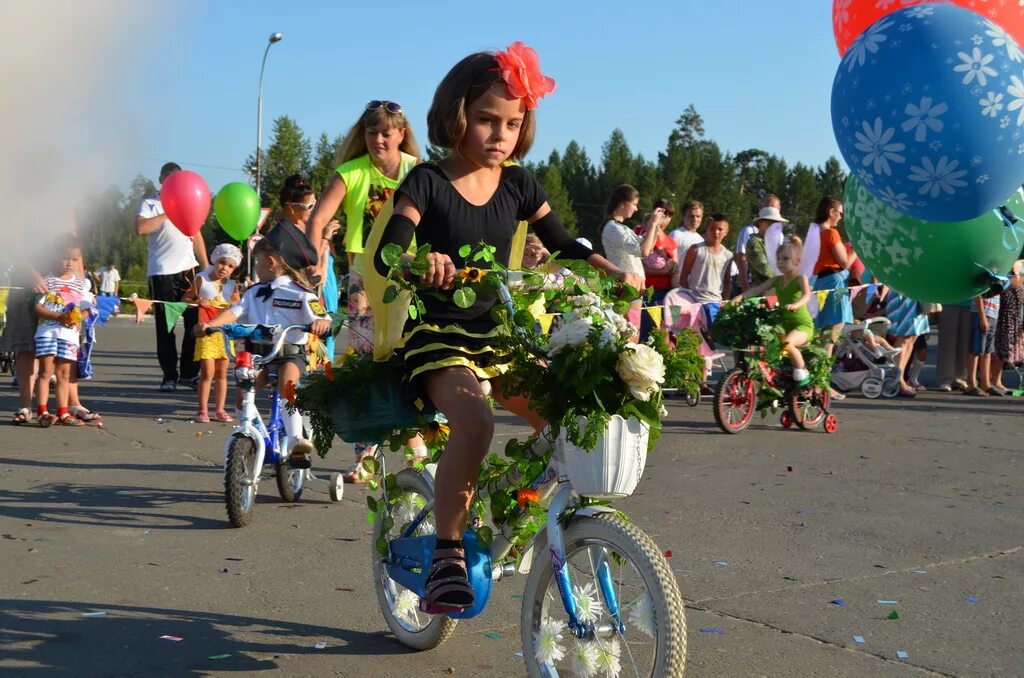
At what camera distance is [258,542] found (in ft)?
18.1

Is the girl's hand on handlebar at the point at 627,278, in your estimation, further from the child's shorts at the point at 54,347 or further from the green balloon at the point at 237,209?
the green balloon at the point at 237,209

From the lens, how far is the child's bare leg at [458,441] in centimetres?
344

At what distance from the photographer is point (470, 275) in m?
3.33

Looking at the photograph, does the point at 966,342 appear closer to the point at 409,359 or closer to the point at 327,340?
the point at 327,340

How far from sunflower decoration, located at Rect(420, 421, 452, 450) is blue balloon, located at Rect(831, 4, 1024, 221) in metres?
1.87

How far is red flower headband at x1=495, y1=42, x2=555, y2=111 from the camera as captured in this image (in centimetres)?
353

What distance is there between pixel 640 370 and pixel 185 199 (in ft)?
27.1

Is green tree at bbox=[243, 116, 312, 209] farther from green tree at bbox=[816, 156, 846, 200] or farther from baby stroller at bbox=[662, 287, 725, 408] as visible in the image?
green tree at bbox=[816, 156, 846, 200]

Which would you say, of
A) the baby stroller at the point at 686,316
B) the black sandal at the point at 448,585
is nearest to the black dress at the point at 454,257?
the black sandal at the point at 448,585

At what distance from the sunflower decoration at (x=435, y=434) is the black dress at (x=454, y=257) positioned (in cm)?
32

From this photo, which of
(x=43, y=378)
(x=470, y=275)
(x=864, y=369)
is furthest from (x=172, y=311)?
(x=864, y=369)

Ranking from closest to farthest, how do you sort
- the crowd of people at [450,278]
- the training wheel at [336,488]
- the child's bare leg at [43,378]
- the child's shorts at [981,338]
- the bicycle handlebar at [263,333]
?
the crowd of people at [450,278] → the bicycle handlebar at [263,333] → the training wheel at [336,488] → the child's bare leg at [43,378] → the child's shorts at [981,338]

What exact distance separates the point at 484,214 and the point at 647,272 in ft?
29.2

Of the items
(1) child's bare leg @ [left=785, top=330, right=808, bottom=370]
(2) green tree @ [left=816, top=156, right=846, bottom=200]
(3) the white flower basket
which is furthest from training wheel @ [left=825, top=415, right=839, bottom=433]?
(2) green tree @ [left=816, top=156, right=846, bottom=200]
